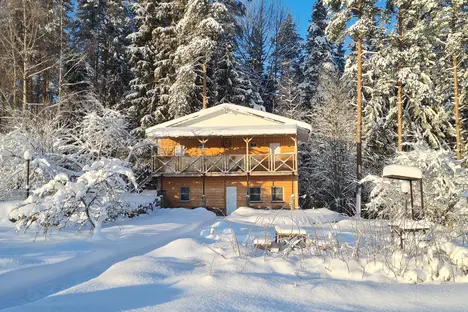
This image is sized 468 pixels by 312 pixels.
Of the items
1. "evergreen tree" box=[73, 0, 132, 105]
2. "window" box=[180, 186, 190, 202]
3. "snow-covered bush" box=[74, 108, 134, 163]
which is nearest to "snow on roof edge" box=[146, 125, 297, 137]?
"snow-covered bush" box=[74, 108, 134, 163]

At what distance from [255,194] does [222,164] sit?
262cm

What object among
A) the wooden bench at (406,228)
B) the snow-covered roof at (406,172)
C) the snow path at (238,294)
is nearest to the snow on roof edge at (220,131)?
the snow-covered roof at (406,172)

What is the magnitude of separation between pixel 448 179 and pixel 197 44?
54.4 ft

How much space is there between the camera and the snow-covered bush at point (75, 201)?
894 centimetres

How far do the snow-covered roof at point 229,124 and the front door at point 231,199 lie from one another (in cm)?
337

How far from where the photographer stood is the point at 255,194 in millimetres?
19812

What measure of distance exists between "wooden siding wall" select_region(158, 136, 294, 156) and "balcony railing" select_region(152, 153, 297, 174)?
1214mm

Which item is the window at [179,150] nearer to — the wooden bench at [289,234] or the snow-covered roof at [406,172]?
the wooden bench at [289,234]

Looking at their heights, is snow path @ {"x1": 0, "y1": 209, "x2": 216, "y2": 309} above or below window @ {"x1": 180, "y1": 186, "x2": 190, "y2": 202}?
below

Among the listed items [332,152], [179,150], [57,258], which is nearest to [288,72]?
[332,152]

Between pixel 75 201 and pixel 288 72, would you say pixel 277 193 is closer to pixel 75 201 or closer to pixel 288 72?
pixel 75 201

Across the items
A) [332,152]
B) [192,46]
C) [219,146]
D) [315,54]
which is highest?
[315,54]

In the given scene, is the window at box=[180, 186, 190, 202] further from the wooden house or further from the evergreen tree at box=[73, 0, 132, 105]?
the evergreen tree at box=[73, 0, 132, 105]

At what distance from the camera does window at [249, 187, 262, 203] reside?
19734mm
